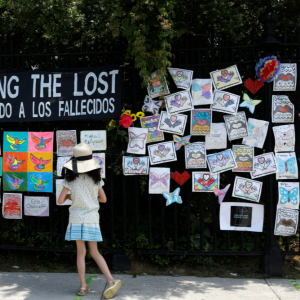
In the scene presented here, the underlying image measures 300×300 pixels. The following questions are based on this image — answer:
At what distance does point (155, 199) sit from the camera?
17.3 feet

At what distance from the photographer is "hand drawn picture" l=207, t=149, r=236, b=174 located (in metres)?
4.75

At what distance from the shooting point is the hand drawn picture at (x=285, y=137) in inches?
185

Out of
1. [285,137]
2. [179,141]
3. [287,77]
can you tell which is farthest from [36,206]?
[287,77]

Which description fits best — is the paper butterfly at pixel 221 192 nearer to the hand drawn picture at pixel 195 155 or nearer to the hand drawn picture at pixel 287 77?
the hand drawn picture at pixel 195 155

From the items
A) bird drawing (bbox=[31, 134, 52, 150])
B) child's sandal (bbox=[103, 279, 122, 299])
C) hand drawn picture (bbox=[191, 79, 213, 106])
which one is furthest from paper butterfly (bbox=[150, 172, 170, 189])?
bird drawing (bbox=[31, 134, 52, 150])

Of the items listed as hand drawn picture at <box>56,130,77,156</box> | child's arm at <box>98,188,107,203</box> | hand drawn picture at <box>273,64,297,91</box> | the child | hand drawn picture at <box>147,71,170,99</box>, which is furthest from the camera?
hand drawn picture at <box>56,130,77,156</box>

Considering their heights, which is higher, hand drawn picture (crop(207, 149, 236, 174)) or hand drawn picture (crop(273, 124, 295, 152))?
hand drawn picture (crop(273, 124, 295, 152))

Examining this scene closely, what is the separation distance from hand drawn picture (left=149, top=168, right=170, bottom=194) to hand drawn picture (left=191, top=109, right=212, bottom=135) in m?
0.63

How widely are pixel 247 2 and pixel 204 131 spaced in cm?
243

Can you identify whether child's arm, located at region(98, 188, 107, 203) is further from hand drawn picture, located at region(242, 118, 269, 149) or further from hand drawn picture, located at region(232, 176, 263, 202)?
hand drawn picture, located at region(242, 118, 269, 149)

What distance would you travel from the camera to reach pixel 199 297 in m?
4.09

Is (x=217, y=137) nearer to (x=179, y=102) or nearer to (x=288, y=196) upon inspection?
(x=179, y=102)

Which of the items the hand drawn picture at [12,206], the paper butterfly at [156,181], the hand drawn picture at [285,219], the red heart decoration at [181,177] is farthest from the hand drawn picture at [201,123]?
the hand drawn picture at [12,206]

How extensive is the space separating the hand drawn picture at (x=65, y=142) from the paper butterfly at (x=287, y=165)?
2680mm
